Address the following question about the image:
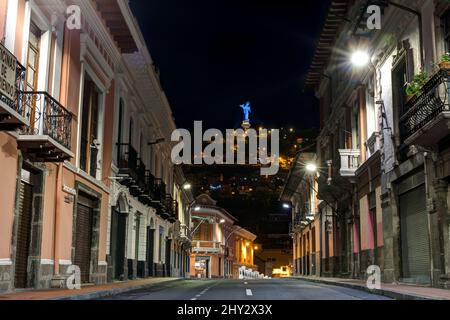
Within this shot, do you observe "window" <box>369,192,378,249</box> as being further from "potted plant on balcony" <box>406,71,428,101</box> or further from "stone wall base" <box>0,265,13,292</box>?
"stone wall base" <box>0,265,13,292</box>

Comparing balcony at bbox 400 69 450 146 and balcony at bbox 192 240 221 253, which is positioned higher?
balcony at bbox 400 69 450 146

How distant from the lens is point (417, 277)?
18781 millimetres

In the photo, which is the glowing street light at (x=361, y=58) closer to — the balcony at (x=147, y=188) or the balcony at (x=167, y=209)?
the balcony at (x=147, y=188)

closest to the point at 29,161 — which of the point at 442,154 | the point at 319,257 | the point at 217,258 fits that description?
the point at 442,154

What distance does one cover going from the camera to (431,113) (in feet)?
49.6

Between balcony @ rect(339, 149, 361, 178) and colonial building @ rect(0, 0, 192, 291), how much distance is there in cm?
907

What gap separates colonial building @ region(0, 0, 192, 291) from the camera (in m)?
13.9

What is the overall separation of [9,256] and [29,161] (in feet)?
8.06

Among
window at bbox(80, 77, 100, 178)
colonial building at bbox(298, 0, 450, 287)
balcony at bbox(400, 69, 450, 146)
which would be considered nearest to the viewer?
balcony at bbox(400, 69, 450, 146)

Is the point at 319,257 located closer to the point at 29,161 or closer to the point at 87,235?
the point at 87,235
